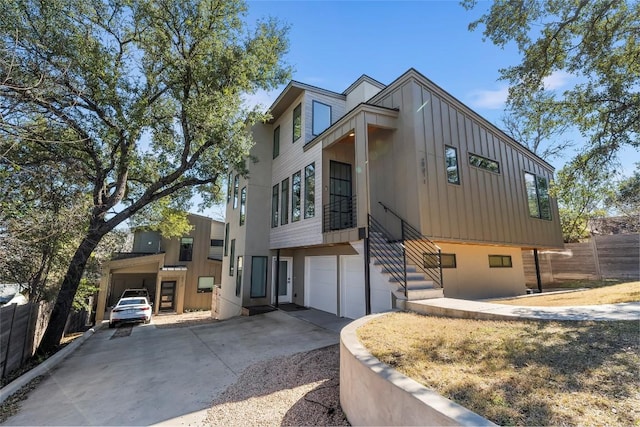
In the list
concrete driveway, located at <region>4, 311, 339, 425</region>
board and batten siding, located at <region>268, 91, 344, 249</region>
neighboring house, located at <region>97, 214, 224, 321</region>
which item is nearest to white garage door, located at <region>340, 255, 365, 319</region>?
board and batten siding, located at <region>268, 91, 344, 249</region>

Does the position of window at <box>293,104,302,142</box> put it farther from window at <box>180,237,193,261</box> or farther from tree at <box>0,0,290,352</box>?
window at <box>180,237,193,261</box>

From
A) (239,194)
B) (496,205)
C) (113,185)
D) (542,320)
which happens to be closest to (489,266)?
(496,205)

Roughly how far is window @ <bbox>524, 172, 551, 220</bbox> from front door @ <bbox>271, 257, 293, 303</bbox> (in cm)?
1020

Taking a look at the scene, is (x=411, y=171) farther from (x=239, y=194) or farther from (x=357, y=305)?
(x=239, y=194)

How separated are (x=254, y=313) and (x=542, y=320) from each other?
948 cm

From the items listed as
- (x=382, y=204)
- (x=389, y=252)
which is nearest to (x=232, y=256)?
(x=382, y=204)

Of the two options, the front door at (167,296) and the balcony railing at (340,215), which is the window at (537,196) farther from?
the front door at (167,296)

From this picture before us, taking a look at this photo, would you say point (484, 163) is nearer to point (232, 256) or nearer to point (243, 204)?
point (243, 204)

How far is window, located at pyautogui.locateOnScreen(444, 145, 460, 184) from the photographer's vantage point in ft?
29.1

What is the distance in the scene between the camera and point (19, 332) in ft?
21.0

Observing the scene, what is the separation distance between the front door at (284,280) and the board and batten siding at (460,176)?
21.2 ft

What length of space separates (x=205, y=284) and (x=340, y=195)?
1611 centimetres

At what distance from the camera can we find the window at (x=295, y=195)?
11297 mm

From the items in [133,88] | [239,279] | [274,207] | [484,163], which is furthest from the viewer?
[274,207]
